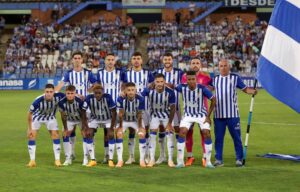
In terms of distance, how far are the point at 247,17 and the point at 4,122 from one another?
35226 millimetres

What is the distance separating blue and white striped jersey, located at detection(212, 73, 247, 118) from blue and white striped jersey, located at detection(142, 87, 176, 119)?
893 mm

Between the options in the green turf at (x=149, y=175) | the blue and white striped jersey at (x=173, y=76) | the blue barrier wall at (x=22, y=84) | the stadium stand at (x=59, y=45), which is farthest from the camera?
the stadium stand at (x=59, y=45)

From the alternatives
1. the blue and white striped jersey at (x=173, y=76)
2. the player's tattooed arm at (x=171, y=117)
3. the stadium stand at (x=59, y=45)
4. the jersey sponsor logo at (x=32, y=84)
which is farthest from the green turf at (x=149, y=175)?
the stadium stand at (x=59, y=45)

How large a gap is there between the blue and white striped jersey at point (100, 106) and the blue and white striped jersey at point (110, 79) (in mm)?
1004

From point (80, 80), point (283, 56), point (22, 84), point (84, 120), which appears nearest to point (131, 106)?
point (84, 120)

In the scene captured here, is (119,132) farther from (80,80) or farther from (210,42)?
(210,42)

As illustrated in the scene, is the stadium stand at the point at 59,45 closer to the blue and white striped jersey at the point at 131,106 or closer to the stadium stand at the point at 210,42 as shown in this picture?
the stadium stand at the point at 210,42

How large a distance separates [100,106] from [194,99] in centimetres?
184

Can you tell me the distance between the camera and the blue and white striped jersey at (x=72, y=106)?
13.0 metres

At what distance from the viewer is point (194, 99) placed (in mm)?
12648

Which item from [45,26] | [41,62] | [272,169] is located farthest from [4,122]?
[45,26]

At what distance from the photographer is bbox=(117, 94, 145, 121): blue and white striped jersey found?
12.8 m

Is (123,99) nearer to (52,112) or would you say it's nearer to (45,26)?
(52,112)

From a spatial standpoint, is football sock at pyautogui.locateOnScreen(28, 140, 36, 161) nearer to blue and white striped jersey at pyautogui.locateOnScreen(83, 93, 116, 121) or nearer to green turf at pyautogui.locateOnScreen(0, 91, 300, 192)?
green turf at pyautogui.locateOnScreen(0, 91, 300, 192)
